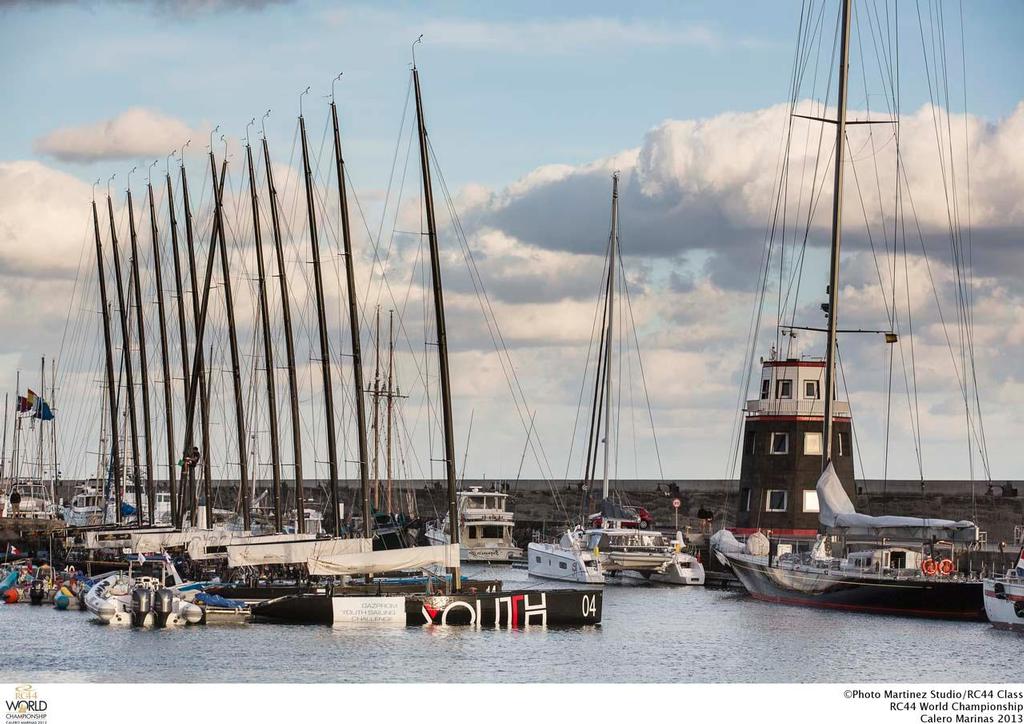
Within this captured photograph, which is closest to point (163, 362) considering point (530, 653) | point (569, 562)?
point (569, 562)

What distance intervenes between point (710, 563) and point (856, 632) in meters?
28.6

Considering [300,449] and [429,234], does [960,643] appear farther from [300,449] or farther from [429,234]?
[300,449]

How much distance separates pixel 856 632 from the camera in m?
49.7

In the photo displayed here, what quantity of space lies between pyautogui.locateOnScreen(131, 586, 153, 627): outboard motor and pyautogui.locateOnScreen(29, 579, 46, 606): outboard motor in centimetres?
1102

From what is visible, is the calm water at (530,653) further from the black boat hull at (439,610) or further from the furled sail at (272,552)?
the furled sail at (272,552)

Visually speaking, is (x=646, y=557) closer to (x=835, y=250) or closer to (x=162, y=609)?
(x=835, y=250)

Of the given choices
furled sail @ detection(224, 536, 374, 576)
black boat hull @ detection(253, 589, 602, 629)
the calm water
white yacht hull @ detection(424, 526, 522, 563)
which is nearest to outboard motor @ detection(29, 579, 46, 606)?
the calm water

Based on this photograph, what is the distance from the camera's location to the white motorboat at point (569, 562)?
2832 inches

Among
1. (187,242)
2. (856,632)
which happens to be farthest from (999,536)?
(187,242)

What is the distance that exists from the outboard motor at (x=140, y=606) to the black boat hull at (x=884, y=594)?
21.9 meters

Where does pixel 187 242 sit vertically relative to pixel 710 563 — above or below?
above
